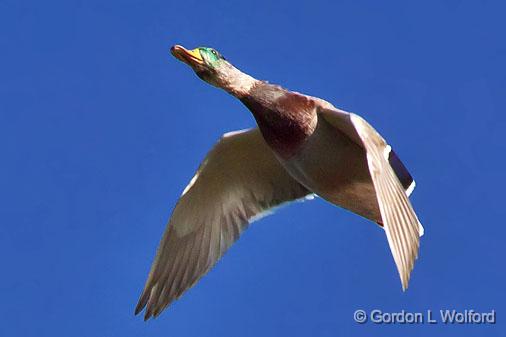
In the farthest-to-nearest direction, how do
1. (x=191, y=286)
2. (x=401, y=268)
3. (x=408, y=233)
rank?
1. (x=191, y=286)
2. (x=408, y=233)
3. (x=401, y=268)

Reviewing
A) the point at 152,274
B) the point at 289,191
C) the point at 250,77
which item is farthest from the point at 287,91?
the point at 152,274

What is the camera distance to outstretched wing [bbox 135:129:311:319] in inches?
404

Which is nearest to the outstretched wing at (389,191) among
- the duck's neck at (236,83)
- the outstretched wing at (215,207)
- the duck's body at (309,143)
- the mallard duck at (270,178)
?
the mallard duck at (270,178)

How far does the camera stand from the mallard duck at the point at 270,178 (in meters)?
8.67

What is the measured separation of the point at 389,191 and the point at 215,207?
94.6 inches

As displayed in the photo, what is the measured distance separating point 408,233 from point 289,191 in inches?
88.5

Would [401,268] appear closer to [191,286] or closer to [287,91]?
[287,91]

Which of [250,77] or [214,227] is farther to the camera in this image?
[214,227]

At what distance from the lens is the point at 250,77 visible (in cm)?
952

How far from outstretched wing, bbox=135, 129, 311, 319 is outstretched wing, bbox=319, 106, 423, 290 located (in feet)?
3.65

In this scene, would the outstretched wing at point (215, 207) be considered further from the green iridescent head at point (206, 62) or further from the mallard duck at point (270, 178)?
the green iridescent head at point (206, 62)

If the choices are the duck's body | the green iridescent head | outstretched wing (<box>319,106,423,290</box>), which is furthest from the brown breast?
the green iridescent head

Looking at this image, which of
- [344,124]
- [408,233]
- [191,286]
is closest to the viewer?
[408,233]

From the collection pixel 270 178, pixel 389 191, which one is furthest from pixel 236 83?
pixel 389 191
